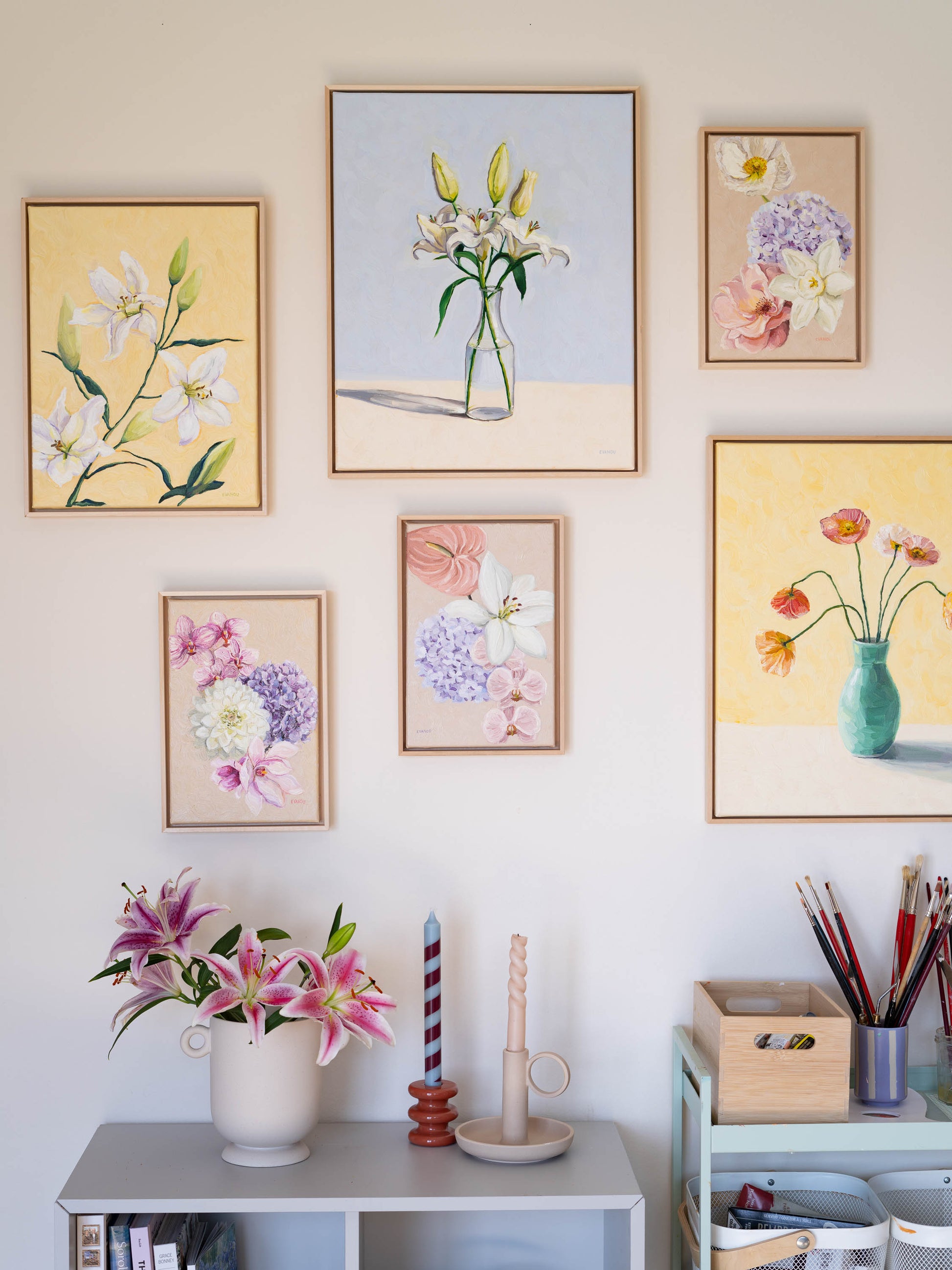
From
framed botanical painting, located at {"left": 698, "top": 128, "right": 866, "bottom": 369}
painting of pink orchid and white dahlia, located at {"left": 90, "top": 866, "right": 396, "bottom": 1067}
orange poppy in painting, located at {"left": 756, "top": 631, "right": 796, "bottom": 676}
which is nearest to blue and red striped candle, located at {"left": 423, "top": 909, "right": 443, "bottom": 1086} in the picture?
painting of pink orchid and white dahlia, located at {"left": 90, "top": 866, "right": 396, "bottom": 1067}

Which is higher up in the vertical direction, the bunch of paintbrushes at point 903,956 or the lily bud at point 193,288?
the lily bud at point 193,288

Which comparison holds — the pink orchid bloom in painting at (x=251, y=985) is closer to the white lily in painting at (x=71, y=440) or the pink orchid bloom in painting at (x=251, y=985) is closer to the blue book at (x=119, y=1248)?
the blue book at (x=119, y=1248)

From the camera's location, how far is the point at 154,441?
1505 mm

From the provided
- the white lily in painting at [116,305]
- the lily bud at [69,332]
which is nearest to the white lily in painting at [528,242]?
the white lily in painting at [116,305]

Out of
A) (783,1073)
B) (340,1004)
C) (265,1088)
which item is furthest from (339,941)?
(783,1073)

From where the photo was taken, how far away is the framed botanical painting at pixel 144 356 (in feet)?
4.92

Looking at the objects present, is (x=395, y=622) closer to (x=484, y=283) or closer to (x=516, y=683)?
(x=516, y=683)

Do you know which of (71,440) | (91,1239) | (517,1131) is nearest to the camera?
(91,1239)

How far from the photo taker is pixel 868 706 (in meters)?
1.53

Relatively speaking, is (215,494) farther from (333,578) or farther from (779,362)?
(779,362)

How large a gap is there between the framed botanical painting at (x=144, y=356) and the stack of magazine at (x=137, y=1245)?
89cm

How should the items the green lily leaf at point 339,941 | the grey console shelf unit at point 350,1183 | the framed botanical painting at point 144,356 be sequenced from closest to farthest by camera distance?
the grey console shelf unit at point 350,1183, the green lily leaf at point 339,941, the framed botanical painting at point 144,356

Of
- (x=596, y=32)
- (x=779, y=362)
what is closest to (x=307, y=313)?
(x=596, y=32)

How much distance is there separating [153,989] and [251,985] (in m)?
0.14
